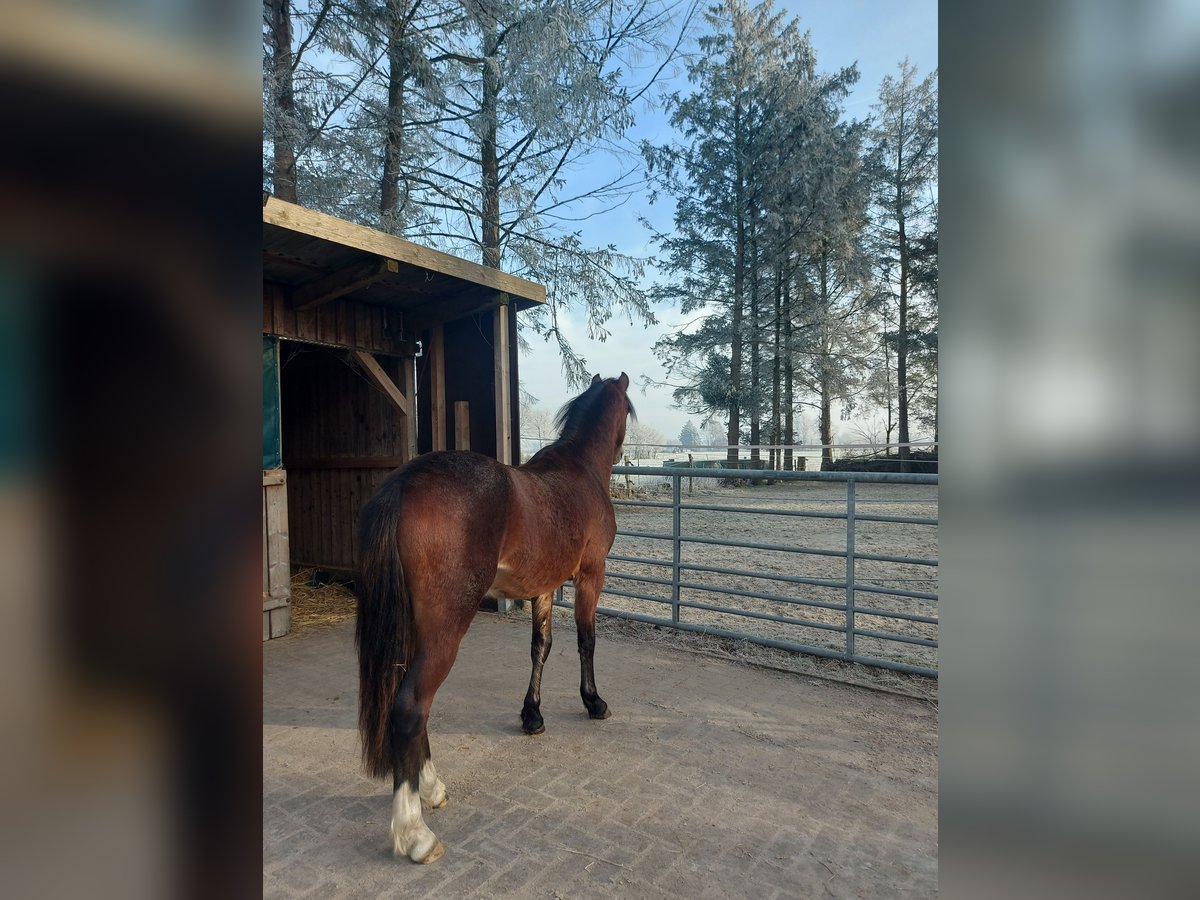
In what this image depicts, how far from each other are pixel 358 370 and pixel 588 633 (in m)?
3.35

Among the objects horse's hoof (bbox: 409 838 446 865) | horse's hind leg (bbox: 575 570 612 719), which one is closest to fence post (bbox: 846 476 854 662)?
horse's hind leg (bbox: 575 570 612 719)

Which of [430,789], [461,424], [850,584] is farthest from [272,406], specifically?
[850,584]

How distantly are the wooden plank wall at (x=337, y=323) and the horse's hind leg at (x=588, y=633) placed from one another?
108 inches

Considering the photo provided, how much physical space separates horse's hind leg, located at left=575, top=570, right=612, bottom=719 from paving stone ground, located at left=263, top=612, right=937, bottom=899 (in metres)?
0.08

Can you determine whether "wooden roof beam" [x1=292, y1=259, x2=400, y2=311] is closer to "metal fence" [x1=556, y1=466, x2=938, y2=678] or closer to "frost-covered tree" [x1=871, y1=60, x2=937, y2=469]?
"metal fence" [x1=556, y1=466, x2=938, y2=678]

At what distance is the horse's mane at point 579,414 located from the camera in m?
3.30

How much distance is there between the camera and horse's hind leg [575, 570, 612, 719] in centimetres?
284

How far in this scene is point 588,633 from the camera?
2.97 m

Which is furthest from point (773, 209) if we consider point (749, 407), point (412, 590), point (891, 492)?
point (412, 590)

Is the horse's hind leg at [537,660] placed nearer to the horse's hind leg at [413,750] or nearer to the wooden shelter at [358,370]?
the horse's hind leg at [413,750]
